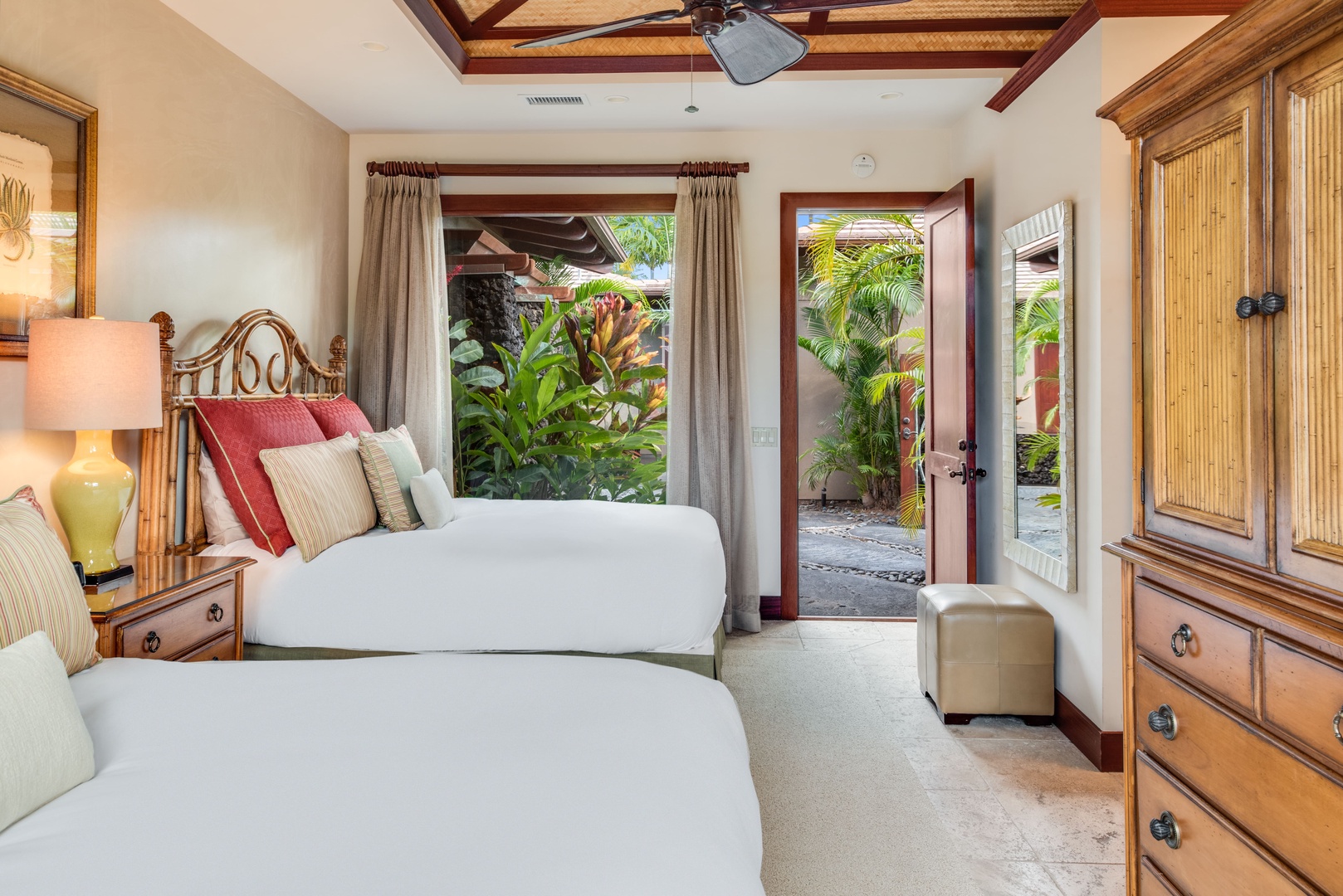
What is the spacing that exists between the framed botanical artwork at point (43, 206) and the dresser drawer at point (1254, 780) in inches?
119

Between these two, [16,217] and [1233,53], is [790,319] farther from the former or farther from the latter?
[16,217]

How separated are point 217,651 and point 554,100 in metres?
2.91

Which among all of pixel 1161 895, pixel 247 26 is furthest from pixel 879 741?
pixel 247 26

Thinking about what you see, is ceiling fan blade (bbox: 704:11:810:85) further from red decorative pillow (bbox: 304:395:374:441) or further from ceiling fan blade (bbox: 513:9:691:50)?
red decorative pillow (bbox: 304:395:374:441)

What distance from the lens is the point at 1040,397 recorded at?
3229 millimetres

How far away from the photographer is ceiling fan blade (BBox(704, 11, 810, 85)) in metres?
2.30

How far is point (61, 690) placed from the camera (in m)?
1.28

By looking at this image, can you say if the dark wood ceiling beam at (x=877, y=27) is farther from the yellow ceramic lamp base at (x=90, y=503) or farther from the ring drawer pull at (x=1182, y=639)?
the ring drawer pull at (x=1182, y=639)

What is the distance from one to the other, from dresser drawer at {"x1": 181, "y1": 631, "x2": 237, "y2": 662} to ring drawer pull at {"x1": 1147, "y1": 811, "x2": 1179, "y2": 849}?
242cm

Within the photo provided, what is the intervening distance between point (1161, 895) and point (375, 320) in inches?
163

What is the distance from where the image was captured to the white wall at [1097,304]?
2.73 m

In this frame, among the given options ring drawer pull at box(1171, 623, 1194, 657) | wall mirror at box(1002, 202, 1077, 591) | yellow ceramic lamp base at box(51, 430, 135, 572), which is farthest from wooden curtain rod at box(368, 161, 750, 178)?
ring drawer pull at box(1171, 623, 1194, 657)

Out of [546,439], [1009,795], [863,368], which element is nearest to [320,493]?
[546,439]

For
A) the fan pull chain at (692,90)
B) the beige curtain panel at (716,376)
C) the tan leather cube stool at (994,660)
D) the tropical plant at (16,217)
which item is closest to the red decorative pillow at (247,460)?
the tropical plant at (16,217)
